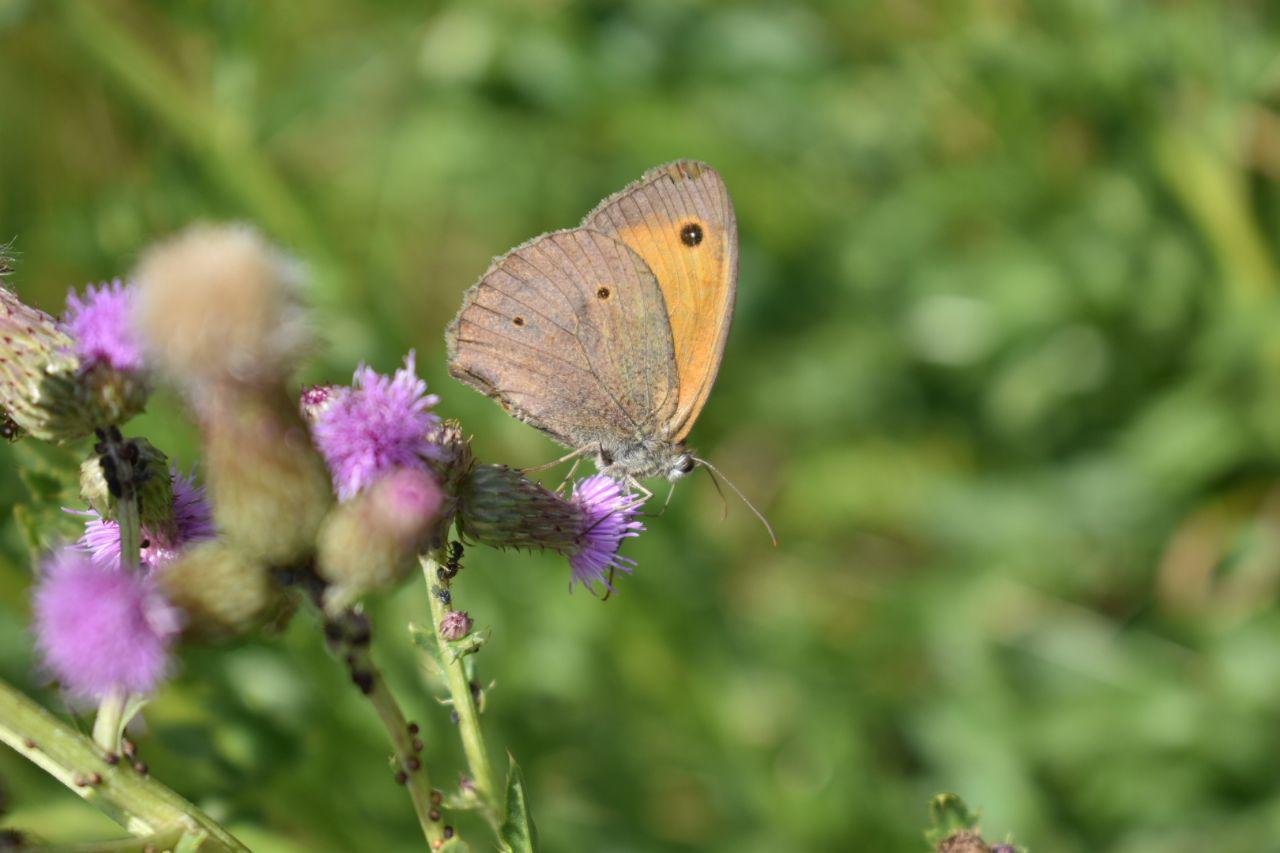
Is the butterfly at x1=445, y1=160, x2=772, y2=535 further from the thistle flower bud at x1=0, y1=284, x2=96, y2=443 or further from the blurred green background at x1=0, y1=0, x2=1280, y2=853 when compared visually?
the thistle flower bud at x1=0, y1=284, x2=96, y2=443

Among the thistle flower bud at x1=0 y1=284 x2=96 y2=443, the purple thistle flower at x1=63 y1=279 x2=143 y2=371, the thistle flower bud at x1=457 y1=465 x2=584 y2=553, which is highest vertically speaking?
the thistle flower bud at x1=457 y1=465 x2=584 y2=553

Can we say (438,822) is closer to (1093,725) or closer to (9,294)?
(9,294)

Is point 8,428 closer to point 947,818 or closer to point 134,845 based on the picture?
point 134,845

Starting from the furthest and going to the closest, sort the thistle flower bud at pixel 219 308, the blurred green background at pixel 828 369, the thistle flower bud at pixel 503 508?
the blurred green background at pixel 828 369, the thistle flower bud at pixel 503 508, the thistle flower bud at pixel 219 308

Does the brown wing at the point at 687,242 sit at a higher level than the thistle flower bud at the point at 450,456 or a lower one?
higher

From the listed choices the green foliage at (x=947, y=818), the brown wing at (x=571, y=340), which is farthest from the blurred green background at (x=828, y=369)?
the green foliage at (x=947, y=818)

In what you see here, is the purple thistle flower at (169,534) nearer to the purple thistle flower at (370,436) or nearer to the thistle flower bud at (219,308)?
the purple thistle flower at (370,436)

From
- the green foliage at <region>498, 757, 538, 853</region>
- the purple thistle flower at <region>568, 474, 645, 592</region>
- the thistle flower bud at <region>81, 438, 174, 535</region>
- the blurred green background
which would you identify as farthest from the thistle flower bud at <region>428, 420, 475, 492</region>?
the blurred green background
